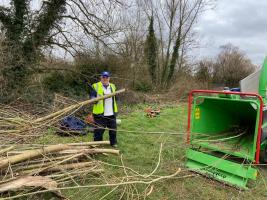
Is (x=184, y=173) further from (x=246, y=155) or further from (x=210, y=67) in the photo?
(x=210, y=67)

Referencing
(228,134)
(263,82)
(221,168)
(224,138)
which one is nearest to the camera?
(221,168)

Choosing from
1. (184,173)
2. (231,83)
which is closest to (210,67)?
(231,83)

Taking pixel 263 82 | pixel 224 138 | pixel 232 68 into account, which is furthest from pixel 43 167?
pixel 232 68

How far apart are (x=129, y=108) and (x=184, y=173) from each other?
749 centimetres

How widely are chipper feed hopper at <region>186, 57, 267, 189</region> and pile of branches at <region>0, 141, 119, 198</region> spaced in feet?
5.83

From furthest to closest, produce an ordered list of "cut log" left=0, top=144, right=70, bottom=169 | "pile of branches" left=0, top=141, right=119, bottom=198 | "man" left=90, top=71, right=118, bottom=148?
"man" left=90, top=71, right=118, bottom=148 < "cut log" left=0, top=144, right=70, bottom=169 < "pile of branches" left=0, top=141, right=119, bottom=198

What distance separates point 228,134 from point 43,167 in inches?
140

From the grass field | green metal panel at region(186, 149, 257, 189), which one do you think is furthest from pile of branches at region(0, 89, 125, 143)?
green metal panel at region(186, 149, 257, 189)

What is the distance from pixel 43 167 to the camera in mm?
3713

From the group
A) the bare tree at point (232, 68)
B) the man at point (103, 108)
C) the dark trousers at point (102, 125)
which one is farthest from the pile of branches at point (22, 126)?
the bare tree at point (232, 68)

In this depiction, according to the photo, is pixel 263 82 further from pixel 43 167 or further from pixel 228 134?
pixel 43 167

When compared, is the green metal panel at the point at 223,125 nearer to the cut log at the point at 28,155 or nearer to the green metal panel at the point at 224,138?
the green metal panel at the point at 224,138

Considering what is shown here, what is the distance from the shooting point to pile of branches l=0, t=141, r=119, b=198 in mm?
3265

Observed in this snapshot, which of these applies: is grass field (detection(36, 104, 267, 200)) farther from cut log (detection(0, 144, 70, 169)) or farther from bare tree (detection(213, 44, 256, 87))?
bare tree (detection(213, 44, 256, 87))
